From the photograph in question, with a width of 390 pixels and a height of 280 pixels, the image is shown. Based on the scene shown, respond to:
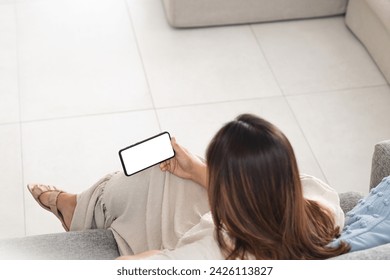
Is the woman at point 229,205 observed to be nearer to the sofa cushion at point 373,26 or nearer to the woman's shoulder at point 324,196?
the woman's shoulder at point 324,196

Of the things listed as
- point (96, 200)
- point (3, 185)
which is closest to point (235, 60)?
point (3, 185)

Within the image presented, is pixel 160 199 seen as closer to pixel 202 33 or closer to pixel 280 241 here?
pixel 280 241

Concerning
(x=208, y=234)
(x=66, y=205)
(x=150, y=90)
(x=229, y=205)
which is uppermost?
(x=229, y=205)

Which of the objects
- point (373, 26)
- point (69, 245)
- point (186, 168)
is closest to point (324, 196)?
point (186, 168)

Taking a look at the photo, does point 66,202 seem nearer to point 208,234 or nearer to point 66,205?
point 66,205

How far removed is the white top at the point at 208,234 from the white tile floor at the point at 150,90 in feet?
2.75

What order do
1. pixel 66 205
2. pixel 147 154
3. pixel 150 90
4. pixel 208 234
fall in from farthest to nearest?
pixel 150 90 < pixel 66 205 < pixel 147 154 < pixel 208 234

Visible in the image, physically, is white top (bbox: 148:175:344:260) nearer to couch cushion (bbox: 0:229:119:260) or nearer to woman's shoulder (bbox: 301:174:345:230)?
woman's shoulder (bbox: 301:174:345:230)

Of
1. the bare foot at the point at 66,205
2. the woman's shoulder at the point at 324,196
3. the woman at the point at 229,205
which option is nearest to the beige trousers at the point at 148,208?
the woman at the point at 229,205

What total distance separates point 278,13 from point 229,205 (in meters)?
2.06

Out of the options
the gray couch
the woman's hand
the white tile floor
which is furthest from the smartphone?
the white tile floor

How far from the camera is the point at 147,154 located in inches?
70.1

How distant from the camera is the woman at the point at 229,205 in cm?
134

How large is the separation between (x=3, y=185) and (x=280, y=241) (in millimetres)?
1347
